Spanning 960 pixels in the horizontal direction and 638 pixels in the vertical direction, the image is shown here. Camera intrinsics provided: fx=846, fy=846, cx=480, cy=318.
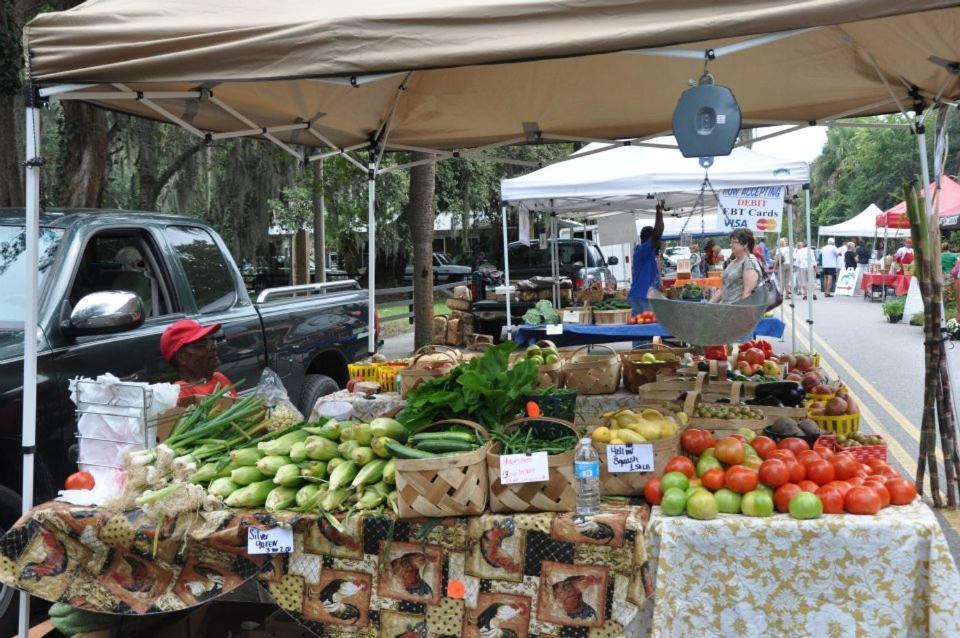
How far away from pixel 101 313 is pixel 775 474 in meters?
3.33

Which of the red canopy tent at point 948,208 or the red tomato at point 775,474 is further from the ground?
the red canopy tent at point 948,208

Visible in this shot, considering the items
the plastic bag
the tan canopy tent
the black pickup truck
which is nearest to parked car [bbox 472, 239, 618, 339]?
the black pickup truck

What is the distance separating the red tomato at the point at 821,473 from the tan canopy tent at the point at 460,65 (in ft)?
5.61

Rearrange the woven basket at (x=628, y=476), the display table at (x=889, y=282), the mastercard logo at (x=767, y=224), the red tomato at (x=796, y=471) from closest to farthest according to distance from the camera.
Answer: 1. the red tomato at (x=796, y=471)
2. the woven basket at (x=628, y=476)
3. the mastercard logo at (x=767, y=224)
4. the display table at (x=889, y=282)

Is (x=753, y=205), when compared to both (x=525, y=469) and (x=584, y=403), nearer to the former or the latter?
(x=584, y=403)

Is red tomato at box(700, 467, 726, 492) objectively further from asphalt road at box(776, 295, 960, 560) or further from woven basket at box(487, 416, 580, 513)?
asphalt road at box(776, 295, 960, 560)

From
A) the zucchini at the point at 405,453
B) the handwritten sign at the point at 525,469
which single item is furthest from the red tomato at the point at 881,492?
the zucchini at the point at 405,453

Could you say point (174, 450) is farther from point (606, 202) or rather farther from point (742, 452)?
point (606, 202)

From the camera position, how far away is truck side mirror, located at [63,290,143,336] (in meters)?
4.33

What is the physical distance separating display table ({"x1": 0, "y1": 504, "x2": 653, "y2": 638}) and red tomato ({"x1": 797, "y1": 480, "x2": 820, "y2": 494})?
653 millimetres

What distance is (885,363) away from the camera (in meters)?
13.7

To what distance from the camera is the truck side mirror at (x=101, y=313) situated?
14.2 ft

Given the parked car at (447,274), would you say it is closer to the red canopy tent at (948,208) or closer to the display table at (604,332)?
the red canopy tent at (948,208)

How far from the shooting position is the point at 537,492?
10.9 ft
